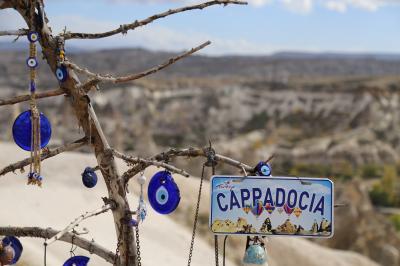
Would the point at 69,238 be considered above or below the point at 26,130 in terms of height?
below

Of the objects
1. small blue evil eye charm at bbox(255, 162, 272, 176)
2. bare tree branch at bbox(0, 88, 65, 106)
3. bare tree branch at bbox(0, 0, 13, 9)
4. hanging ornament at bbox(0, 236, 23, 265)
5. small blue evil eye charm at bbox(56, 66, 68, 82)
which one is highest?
bare tree branch at bbox(0, 0, 13, 9)

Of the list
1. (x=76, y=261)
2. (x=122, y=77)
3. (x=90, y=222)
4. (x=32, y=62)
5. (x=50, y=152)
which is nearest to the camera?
(x=32, y=62)

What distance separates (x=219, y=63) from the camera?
376ft

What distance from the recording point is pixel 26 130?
11.7 feet

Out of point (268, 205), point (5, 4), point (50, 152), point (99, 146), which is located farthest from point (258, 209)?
point (5, 4)

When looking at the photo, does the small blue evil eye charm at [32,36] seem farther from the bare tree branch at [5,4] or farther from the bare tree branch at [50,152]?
the bare tree branch at [50,152]

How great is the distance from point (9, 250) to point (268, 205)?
4.57ft

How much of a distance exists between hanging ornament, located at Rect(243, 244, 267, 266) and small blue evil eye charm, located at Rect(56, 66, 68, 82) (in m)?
1.26

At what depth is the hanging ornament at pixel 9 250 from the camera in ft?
12.4

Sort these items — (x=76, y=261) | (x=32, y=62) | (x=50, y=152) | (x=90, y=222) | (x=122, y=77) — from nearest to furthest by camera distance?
1. (x=32, y=62)
2. (x=122, y=77)
3. (x=50, y=152)
4. (x=76, y=261)
5. (x=90, y=222)

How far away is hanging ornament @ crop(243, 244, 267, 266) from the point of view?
11.9 ft

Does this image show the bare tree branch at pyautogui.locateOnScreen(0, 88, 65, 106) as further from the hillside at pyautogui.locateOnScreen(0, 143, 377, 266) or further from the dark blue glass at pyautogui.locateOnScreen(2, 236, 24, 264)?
the hillside at pyautogui.locateOnScreen(0, 143, 377, 266)

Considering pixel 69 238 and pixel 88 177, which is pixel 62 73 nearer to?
pixel 88 177

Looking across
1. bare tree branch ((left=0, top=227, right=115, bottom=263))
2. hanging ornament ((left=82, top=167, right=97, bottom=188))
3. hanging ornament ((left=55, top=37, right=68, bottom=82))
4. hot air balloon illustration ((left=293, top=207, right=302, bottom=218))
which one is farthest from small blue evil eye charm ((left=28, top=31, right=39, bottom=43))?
hot air balloon illustration ((left=293, top=207, right=302, bottom=218))
